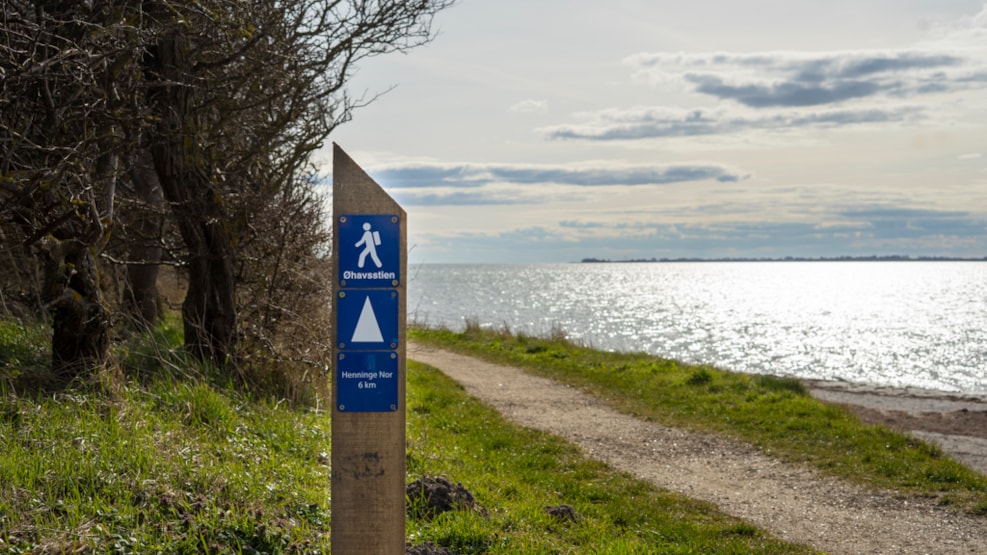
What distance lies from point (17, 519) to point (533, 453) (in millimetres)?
6306

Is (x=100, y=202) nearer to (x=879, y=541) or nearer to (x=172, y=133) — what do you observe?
(x=172, y=133)

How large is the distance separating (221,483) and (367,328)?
90.4 inches

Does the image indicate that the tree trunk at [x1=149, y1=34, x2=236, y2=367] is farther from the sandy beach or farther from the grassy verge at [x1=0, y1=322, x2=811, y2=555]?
the sandy beach

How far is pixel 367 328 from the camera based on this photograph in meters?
4.36

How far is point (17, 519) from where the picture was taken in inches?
206

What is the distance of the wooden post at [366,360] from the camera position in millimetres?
4355

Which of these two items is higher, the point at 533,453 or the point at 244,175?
the point at 244,175

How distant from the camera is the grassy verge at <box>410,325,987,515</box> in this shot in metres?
10.1

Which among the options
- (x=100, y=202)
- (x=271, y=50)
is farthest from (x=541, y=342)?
(x=100, y=202)

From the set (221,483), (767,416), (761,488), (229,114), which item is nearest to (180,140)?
(229,114)

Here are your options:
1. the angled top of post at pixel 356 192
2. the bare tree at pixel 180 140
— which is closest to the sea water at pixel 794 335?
the bare tree at pixel 180 140

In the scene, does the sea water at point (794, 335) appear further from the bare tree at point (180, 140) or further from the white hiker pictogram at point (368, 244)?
the white hiker pictogram at point (368, 244)

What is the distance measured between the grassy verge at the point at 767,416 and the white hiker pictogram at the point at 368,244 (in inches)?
290

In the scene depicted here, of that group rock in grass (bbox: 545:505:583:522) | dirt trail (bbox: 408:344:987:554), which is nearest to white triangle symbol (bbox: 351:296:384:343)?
rock in grass (bbox: 545:505:583:522)
